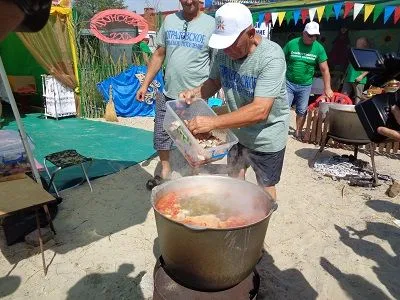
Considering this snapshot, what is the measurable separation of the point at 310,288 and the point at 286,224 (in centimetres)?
101

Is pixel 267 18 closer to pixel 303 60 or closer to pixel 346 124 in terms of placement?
pixel 303 60

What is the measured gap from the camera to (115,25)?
9.96 metres

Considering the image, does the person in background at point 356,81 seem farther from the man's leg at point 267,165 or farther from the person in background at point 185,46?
the man's leg at point 267,165

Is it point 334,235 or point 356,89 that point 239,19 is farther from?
point 356,89

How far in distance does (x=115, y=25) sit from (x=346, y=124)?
7892mm

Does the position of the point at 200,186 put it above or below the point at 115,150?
above

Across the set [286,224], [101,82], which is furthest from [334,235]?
[101,82]

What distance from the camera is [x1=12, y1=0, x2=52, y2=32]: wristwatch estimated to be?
0.82 metres

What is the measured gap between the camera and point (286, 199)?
4289 mm

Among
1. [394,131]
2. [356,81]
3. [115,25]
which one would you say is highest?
[115,25]

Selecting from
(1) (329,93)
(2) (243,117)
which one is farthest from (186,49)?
(1) (329,93)

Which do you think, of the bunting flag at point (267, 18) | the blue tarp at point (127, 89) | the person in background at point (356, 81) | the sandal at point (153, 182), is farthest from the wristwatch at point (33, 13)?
the bunting flag at point (267, 18)

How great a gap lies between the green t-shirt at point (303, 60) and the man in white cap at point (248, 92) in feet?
11.8

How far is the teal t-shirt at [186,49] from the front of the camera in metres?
3.74
